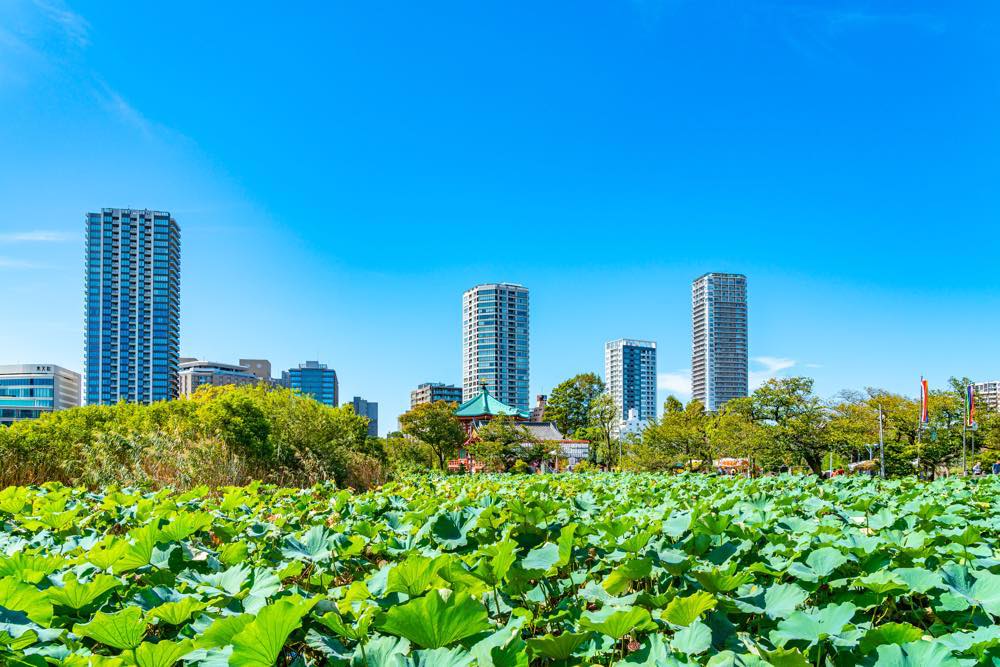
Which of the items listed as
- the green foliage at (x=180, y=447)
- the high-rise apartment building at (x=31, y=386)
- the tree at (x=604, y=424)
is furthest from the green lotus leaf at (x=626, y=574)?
the high-rise apartment building at (x=31, y=386)

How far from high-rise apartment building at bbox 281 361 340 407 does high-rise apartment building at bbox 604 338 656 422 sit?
226 feet

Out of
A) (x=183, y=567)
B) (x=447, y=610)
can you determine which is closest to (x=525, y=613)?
(x=447, y=610)

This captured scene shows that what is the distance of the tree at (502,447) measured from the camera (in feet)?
73.7

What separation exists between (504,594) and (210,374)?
5239 inches

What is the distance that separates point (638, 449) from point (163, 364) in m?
97.8

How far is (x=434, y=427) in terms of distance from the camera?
23781 millimetres

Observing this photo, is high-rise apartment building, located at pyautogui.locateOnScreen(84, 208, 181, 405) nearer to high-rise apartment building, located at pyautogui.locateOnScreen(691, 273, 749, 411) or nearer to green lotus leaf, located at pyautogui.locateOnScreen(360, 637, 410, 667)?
high-rise apartment building, located at pyautogui.locateOnScreen(691, 273, 749, 411)

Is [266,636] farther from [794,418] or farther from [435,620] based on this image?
[794,418]

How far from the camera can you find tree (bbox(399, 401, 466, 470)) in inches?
934

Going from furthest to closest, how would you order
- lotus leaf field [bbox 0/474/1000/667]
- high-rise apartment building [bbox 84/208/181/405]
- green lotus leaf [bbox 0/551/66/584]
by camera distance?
1. high-rise apartment building [bbox 84/208/181/405]
2. green lotus leaf [bbox 0/551/66/584]
3. lotus leaf field [bbox 0/474/1000/667]

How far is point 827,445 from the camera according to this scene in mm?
18484

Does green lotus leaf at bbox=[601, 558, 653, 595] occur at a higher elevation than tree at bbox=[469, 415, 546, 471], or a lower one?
higher

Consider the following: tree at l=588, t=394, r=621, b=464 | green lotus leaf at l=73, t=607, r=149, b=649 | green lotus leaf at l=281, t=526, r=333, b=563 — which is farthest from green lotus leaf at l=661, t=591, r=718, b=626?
tree at l=588, t=394, r=621, b=464

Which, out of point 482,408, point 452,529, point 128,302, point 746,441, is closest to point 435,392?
point 128,302
